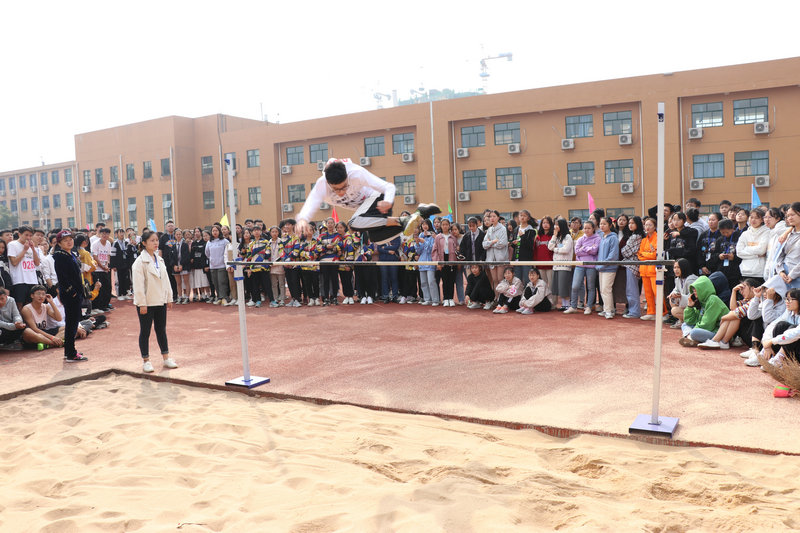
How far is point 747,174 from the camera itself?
2103cm

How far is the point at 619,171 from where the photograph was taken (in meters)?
22.9

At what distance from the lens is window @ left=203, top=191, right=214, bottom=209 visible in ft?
110

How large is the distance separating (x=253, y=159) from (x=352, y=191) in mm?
26185

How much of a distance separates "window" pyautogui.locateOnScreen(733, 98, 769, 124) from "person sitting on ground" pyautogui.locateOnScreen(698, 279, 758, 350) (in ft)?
55.1

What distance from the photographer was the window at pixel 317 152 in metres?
27.6

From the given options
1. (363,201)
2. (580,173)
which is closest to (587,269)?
(363,201)

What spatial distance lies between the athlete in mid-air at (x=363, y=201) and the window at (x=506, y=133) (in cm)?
2017

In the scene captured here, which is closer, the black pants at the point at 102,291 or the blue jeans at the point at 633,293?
the blue jeans at the point at 633,293

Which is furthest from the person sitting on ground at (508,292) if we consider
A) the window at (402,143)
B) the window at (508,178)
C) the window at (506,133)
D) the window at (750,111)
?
the window at (402,143)

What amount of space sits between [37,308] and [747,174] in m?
21.9

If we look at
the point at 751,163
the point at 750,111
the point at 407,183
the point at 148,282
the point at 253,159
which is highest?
the point at 253,159

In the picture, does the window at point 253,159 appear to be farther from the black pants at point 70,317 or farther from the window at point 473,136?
the black pants at point 70,317

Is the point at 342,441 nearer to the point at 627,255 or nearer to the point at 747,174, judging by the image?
the point at 627,255

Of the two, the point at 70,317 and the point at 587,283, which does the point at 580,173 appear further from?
→ the point at 70,317
